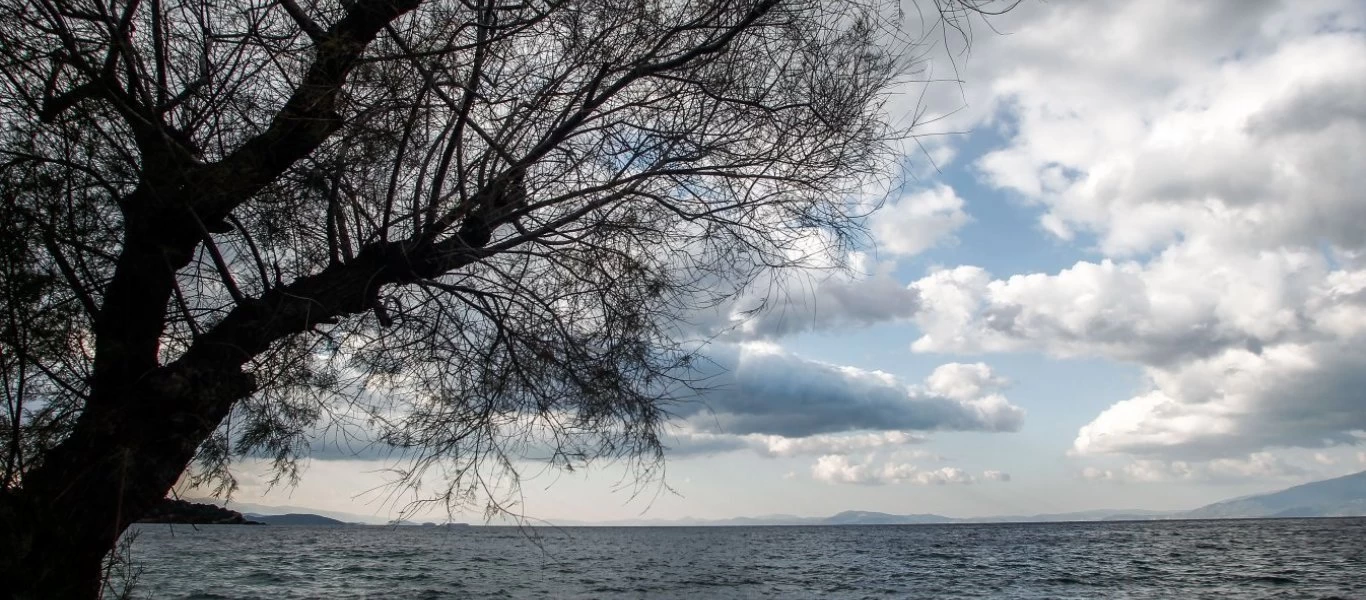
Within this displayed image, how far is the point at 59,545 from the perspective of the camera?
4.84 meters

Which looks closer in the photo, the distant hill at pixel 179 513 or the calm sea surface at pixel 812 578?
the distant hill at pixel 179 513

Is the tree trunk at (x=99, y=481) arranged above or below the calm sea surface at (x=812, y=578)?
above

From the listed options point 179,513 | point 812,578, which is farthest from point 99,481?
point 812,578

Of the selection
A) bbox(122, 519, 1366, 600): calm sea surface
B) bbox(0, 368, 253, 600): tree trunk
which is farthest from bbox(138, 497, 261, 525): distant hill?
bbox(122, 519, 1366, 600): calm sea surface

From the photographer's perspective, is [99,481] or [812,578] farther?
[812,578]

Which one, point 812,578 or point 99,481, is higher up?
point 99,481

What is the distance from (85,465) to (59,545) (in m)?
0.41

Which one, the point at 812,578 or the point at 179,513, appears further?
the point at 812,578

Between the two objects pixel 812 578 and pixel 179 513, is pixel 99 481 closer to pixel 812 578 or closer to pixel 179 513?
pixel 179 513

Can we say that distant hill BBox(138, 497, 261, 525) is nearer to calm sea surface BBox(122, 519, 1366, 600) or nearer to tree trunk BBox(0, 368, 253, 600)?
tree trunk BBox(0, 368, 253, 600)

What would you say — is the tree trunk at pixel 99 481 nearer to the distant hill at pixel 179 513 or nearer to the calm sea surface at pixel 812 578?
the distant hill at pixel 179 513

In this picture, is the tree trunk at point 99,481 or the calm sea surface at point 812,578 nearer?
the tree trunk at point 99,481

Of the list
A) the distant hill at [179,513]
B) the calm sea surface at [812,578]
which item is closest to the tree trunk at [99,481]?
the distant hill at [179,513]

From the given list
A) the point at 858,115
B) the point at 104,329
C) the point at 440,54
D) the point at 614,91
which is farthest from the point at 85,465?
the point at 858,115
